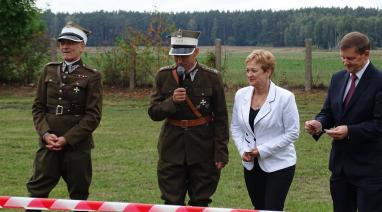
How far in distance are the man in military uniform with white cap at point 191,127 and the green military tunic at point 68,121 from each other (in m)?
0.57

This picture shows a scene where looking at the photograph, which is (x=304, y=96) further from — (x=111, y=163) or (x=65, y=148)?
(x=65, y=148)

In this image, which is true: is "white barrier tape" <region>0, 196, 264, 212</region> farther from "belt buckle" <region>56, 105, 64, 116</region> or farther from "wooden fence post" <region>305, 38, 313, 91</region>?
"wooden fence post" <region>305, 38, 313, 91</region>

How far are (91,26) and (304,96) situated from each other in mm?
18762

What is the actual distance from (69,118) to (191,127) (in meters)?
1.06

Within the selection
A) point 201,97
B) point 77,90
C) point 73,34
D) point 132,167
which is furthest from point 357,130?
point 132,167

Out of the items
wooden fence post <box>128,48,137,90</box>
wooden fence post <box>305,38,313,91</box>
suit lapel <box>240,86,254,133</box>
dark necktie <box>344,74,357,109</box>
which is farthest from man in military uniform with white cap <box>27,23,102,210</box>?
wooden fence post <box>128,48,137,90</box>

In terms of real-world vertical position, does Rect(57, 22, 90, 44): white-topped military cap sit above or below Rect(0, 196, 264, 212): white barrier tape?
above

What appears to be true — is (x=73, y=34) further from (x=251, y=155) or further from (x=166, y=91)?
(x=251, y=155)

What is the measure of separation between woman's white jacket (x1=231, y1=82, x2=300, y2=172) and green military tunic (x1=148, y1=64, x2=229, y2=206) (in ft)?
1.35

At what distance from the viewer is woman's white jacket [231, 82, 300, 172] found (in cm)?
591

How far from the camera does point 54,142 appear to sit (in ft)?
21.0

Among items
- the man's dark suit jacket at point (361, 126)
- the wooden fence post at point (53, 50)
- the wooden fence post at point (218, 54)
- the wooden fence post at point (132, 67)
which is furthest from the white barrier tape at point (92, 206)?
the wooden fence post at point (53, 50)

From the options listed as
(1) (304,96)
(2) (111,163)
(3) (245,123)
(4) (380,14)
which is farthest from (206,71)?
(4) (380,14)

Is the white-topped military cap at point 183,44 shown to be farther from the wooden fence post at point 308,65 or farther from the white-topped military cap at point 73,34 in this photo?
the wooden fence post at point 308,65
